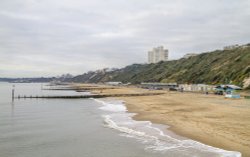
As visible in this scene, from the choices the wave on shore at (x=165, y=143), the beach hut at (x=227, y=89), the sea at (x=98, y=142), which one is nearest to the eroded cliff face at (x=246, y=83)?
the beach hut at (x=227, y=89)

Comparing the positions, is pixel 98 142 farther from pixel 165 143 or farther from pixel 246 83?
pixel 246 83

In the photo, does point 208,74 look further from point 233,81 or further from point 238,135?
point 238,135

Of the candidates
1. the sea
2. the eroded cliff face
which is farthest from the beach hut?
the sea

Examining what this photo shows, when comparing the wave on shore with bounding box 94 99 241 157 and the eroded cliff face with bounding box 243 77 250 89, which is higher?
the eroded cliff face with bounding box 243 77 250 89

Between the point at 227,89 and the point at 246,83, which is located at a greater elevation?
the point at 246,83

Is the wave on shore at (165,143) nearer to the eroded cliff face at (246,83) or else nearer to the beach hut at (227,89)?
the beach hut at (227,89)

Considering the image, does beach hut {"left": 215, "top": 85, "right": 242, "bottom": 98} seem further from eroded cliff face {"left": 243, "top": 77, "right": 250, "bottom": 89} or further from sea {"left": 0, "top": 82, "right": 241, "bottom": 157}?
sea {"left": 0, "top": 82, "right": 241, "bottom": 157}

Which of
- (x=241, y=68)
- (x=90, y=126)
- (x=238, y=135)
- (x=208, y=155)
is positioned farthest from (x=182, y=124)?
(x=241, y=68)

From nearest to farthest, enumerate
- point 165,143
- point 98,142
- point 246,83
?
point 165,143, point 98,142, point 246,83

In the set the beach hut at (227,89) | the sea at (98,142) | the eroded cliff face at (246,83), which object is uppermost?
the eroded cliff face at (246,83)

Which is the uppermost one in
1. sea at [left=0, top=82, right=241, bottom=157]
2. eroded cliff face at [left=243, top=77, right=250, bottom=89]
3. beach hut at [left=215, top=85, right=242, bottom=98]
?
eroded cliff face at [left=243, top=77, right=250, bottom=89]

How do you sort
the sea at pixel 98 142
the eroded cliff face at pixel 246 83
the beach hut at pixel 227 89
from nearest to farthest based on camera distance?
the sea at pixel 98 142, the beach hut at pixel 227 89, the eroded cliff face at pixel 246 83

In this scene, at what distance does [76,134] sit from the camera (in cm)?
2236

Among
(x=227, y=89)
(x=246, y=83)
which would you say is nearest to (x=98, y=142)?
(x=227, y=89)
